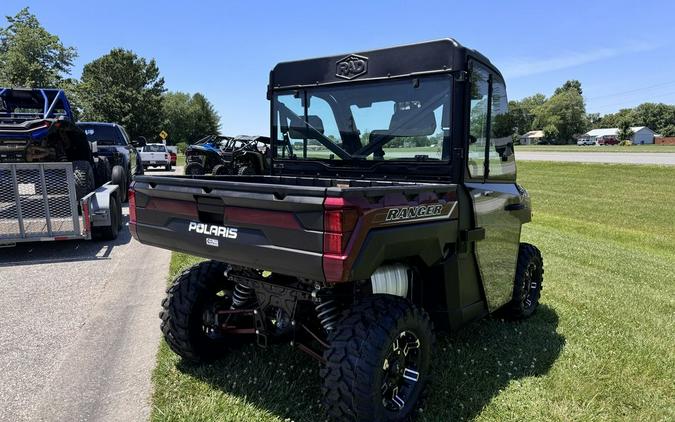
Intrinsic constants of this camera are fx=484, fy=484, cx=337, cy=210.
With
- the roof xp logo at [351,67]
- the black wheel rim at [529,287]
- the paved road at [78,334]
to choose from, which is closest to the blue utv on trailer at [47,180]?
the paved road at [78,334]

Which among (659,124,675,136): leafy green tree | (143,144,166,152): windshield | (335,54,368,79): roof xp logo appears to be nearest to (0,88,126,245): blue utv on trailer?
(335,54,368,79): roof xp logo

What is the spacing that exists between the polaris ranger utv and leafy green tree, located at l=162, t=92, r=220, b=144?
74.3 meters

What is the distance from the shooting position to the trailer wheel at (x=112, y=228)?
7715mm

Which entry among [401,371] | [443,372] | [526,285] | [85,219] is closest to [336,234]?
[401,371]

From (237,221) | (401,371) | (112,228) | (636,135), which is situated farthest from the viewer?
(636,135)

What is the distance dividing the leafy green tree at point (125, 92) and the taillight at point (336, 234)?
54.7 m

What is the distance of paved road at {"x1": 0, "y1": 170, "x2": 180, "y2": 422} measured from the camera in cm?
313

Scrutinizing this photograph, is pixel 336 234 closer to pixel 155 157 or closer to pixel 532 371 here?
pixel 532 371

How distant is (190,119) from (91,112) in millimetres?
28370

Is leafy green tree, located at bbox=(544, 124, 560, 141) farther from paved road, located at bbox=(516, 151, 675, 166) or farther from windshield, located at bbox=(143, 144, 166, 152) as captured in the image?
windshield, located at bbox=(143, 144, 166, 152)

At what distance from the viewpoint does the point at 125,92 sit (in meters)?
52.8

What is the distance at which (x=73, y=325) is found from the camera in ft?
14.4

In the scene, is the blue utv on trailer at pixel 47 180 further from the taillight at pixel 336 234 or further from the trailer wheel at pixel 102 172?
the taillight at pixel 336 234

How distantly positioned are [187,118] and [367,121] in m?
80.0
